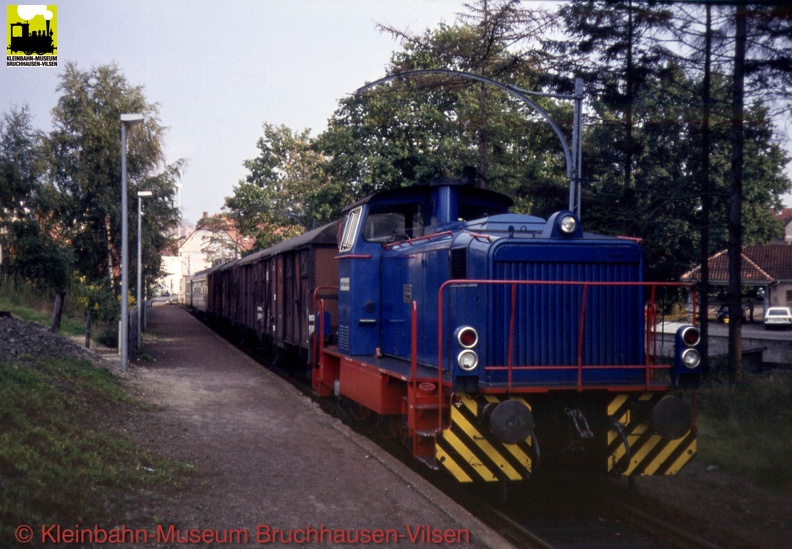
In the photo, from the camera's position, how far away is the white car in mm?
37578

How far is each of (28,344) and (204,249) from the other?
56536 millimetres

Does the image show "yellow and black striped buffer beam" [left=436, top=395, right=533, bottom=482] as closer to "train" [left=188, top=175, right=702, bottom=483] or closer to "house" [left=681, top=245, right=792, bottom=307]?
"train" [left=188, top=175, right=702, bottom=483]

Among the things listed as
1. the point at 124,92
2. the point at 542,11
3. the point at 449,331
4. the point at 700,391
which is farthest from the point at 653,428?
the point at 124,92

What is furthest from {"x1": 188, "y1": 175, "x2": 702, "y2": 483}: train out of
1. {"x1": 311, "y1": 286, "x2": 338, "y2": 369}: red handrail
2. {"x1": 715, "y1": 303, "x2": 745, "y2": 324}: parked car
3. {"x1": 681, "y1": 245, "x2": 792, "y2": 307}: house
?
{"x1": 681, "y1": 245, "x2": 792, "y2": 307}: house

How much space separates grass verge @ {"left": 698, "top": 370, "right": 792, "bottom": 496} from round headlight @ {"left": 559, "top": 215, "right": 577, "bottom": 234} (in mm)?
3337

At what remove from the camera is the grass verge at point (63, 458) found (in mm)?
5098

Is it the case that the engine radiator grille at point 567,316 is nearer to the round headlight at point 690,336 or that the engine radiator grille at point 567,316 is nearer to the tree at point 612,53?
the round headlight at point 690,336

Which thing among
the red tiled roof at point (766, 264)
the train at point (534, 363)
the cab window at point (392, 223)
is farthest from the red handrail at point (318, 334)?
the red tiled roof at point (766, 264)

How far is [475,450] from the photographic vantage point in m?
6.43

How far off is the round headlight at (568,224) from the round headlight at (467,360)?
1.64m

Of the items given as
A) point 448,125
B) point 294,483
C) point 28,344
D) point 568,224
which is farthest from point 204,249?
point 568,224

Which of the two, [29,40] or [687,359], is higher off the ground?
[29,40]

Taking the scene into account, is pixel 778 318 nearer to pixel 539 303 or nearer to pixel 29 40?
pixel 539 303

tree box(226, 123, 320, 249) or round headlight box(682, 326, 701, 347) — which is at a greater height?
tree box(226, 123, 320, 249)
